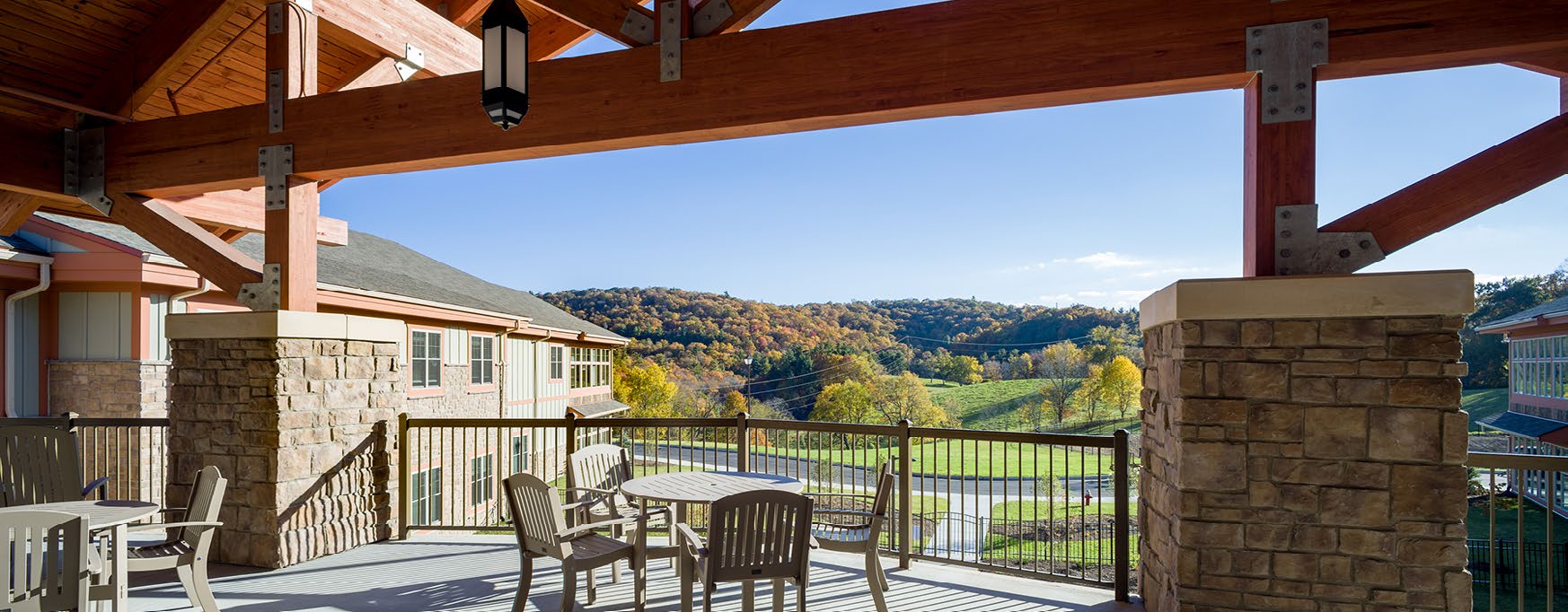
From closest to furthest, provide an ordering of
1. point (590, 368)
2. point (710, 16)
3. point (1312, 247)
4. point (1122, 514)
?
point (1312, 247)
point (710, 16)
point (1122, 514)
point (590, 368)

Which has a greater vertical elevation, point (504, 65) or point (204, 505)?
point (504, 65)

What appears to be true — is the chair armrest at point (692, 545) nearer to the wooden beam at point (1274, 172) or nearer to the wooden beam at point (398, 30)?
the wooden beam at point (1274, 172)

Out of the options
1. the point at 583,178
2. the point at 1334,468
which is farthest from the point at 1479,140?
the point at 1334,468

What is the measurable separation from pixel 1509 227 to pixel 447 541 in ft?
187

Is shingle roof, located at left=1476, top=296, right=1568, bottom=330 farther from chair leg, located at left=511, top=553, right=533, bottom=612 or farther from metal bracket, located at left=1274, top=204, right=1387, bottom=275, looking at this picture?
chair leg, located at left=511, top=553, right=533, bottom=612

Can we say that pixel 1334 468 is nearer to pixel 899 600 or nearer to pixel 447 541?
pixel 899 600

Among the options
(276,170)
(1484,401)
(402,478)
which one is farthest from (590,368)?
(1484,401)

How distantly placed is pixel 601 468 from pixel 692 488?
95cm

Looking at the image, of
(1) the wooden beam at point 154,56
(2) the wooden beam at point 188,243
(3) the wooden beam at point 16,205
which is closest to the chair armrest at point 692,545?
(2) the wooden beam at point 188,243

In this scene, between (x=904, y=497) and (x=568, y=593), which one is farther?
(x=904, y=497)

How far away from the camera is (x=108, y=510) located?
393cm

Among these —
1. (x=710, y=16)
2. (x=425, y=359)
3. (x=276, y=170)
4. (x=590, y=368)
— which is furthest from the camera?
(x=590, y=368)

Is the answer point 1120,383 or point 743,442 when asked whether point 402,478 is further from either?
point 1120,383

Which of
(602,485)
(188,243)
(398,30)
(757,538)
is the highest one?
(398,30)
